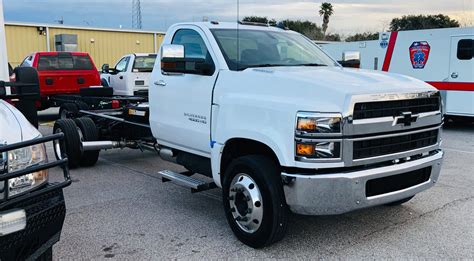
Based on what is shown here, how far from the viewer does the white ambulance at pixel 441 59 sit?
12555 mm

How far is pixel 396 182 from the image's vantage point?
4.20 metres

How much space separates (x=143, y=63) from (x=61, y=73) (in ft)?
8.46

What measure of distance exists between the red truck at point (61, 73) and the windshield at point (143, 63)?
1298mm

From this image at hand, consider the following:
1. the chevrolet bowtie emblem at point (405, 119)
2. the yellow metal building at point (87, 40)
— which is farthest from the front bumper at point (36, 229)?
the yellow metal building at point (87, 40)

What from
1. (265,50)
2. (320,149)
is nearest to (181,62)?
(265,50)

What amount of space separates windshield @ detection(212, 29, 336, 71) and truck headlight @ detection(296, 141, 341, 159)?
4.45 ft

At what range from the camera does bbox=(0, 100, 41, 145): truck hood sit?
303 cm

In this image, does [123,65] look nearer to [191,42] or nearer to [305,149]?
[191,42]

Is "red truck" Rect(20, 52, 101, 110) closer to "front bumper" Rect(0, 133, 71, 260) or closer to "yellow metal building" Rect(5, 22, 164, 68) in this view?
"front bumper" Rect(0, 133, 71, 260)

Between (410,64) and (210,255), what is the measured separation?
11467 millimetres

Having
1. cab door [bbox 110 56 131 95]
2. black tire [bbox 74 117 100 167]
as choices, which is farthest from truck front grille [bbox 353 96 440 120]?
cab door [bbox 110 56 131 95]

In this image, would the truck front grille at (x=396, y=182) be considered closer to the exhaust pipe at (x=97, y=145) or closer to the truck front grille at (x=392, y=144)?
the truck front grille at (x=392, y=144)

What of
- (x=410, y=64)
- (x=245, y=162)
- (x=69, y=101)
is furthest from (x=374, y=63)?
(x=245, y=162)

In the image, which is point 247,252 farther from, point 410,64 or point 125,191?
point 410,64
